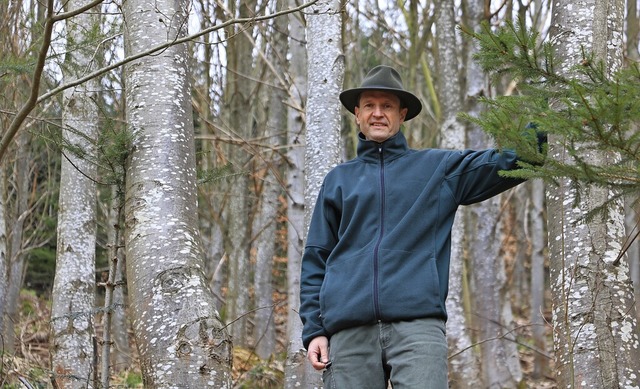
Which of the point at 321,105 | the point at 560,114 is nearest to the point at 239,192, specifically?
the point at 321,105

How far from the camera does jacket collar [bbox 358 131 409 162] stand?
3.93 metres

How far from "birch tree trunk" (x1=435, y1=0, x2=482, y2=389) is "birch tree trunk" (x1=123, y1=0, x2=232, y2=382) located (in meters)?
4.90

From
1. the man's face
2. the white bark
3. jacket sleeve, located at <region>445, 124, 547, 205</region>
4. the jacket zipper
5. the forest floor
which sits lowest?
the forest floor

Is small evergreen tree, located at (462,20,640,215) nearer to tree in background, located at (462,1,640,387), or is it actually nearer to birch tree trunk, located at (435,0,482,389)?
tree in background, located at (462,1,640,387)

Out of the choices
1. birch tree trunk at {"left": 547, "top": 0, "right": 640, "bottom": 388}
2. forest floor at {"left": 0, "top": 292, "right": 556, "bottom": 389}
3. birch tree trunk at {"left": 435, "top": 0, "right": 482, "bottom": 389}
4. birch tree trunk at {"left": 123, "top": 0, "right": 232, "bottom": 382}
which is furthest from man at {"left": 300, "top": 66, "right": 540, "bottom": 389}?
birch tree trunk at {"left": 435, "top": 0, "right": 482, "bottom": 389}

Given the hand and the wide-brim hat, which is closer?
the hand

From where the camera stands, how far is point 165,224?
13.9 ft

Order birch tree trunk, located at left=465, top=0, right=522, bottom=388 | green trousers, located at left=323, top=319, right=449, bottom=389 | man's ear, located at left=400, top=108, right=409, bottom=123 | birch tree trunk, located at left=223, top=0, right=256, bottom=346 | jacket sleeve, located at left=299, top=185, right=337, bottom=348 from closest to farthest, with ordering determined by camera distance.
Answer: green trousers, located at left=323, top=319, right=449, bottom=389
jacket sleeve, located at left=299, top=185, right=337, bottom=348
man's ear, located at left=400, top=108, right=409, bottom=123
birch tree trunk, located at left=465, top=0, right=522, bottom=388
birch tree trunk, located at left=223, top=0, right=256, bottom=346

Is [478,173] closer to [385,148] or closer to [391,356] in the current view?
[385,148]

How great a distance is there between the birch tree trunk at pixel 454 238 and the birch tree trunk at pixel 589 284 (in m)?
4.30

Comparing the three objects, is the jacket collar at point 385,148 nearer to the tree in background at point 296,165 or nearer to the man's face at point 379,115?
the man's face at point 379,115

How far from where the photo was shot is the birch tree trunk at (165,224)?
3945 millimetres

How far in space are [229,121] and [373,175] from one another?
11204 mm

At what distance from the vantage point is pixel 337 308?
3.67 m
